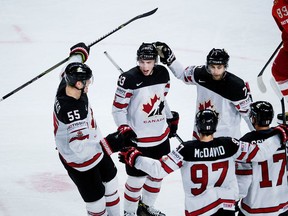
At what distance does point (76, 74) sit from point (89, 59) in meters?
3.64

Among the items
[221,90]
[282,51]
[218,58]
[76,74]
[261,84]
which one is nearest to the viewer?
[76,74]

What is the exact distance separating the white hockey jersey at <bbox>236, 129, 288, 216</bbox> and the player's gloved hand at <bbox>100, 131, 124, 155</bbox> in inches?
29.4

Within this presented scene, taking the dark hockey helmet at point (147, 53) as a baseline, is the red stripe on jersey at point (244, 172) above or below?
below

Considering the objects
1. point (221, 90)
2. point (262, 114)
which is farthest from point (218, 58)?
point (262, 114)

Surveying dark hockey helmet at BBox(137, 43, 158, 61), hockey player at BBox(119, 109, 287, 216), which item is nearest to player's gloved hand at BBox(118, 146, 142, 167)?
hockey player at BBox(119, 109, 287, 216)

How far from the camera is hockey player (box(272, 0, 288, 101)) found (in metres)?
4.61

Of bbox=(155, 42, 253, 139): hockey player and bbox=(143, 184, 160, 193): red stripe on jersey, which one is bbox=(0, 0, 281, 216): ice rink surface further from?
bbox=(155, 42, 253, 139): hockey player

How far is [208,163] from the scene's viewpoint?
141 inches

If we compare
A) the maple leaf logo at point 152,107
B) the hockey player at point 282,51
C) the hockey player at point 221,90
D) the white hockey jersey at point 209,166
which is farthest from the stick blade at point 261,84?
the white hockey jersey at point 209,166

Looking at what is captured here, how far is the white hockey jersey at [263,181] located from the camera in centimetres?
375

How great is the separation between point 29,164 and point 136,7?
4.12 meters

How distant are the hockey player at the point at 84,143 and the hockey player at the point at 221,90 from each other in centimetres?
76

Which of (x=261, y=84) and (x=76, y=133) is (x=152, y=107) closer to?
(x=76, y=133)

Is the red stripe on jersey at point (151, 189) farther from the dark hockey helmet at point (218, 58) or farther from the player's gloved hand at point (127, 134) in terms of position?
the dark hockey helmet at point (218, 58)
